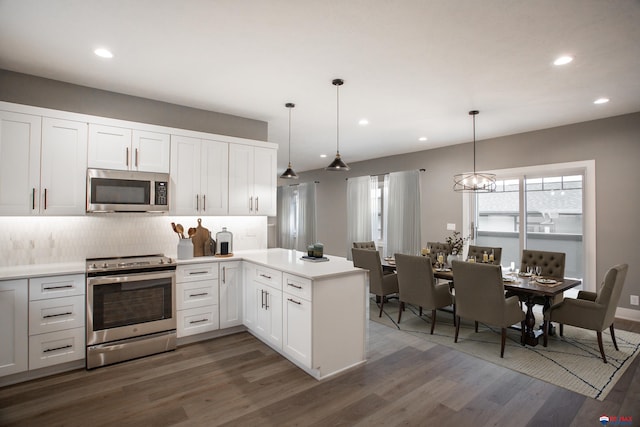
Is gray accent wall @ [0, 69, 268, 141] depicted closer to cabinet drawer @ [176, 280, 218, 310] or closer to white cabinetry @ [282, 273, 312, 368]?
cabinet drawer @ [176, 280, 218, 310]

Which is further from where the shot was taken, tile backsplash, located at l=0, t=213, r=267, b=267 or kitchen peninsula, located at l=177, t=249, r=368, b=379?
tile backsplash, located at l=0, t=213, r=267, b=267

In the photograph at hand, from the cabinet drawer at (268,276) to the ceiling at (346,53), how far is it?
195 centimetres

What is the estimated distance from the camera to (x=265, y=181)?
446cm

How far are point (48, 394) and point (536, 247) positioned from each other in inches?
251

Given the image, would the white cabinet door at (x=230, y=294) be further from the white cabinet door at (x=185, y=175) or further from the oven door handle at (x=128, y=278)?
the white cabinet door at (x=185, y=175)

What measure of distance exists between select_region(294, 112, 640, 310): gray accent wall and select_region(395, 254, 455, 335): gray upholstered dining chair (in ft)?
7.97

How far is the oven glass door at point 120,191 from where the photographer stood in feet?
10.7

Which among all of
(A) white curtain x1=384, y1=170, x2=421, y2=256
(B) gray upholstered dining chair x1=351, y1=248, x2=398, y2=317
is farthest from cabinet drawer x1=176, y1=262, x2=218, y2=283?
(A) white curtain x1=384, y1=170, x2=421, y2=256

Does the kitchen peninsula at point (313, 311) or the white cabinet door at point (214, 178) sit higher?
the white cabinet door at point (214, 178)

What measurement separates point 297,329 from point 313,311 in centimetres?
33

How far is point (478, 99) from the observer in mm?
3812

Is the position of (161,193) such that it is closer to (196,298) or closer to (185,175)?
(185,175)

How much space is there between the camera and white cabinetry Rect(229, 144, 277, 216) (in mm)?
4188

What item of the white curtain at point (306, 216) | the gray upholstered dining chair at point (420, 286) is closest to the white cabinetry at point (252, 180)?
the gray upholstered dining chair at point (420, 286)
